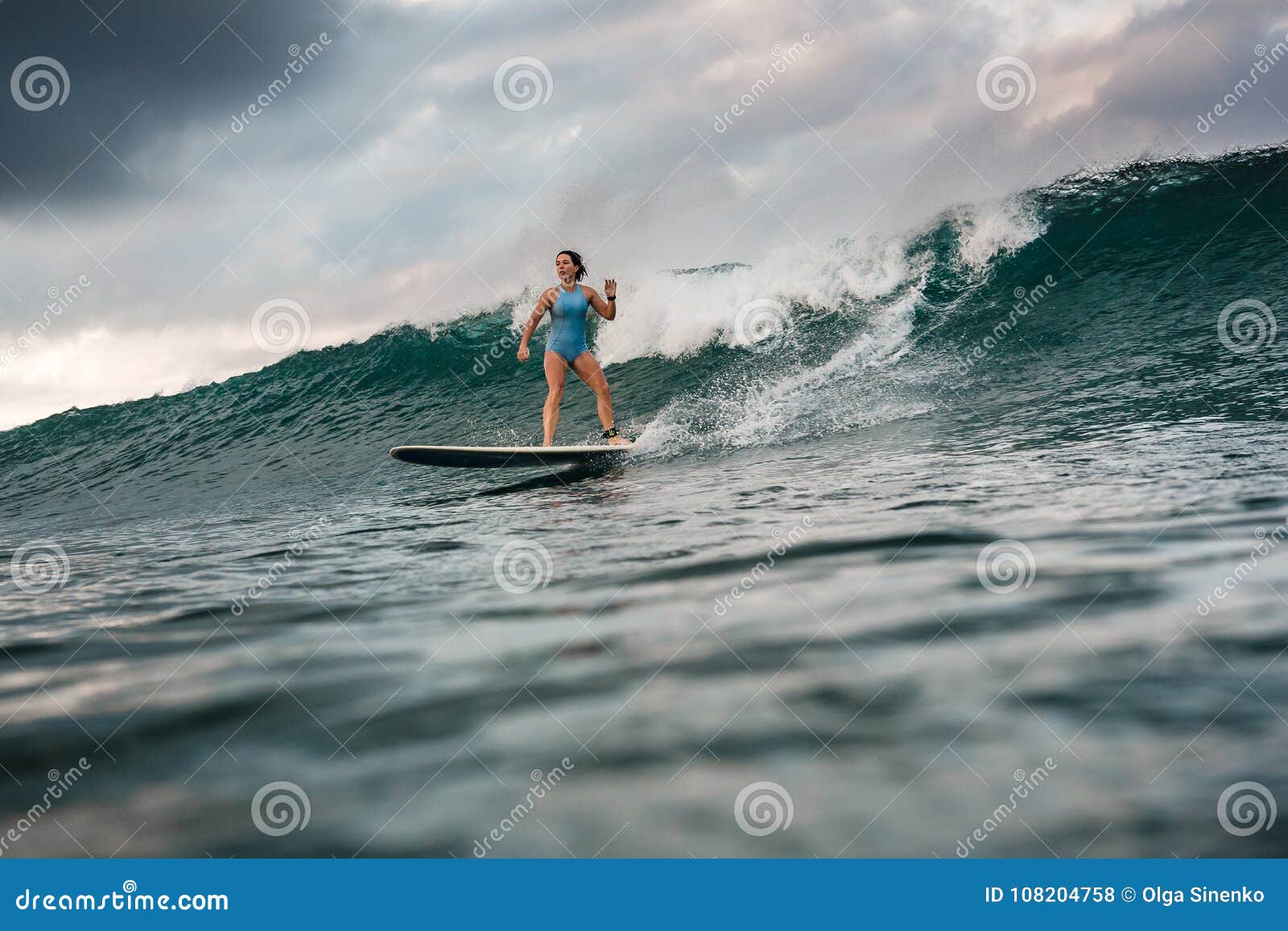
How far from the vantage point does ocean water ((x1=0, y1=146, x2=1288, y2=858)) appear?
1.46m

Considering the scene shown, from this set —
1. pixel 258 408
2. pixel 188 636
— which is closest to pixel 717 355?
pixel 258 408

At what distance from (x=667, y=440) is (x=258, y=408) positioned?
10087 millimetres

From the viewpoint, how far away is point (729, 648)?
2.26m

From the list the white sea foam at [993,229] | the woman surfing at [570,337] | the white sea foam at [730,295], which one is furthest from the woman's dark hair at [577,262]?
the white sea foam at [993,229]

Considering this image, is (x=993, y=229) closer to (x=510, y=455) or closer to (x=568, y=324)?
(x=568, y=324)

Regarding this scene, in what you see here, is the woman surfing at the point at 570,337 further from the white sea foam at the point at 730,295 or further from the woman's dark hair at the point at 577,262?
the white sea foam at the point at 730,295

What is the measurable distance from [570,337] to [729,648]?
5856 millimetres

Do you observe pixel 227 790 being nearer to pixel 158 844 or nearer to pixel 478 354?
pixel 158 844

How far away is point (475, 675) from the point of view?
2.19 metres

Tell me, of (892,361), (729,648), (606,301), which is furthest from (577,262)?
(729,648)

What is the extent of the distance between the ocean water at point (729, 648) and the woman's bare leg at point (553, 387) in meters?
0.60

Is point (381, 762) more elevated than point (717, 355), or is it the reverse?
point (717, 355)

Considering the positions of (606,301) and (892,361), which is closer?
(606,301)

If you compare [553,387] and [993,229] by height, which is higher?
[993,229]
